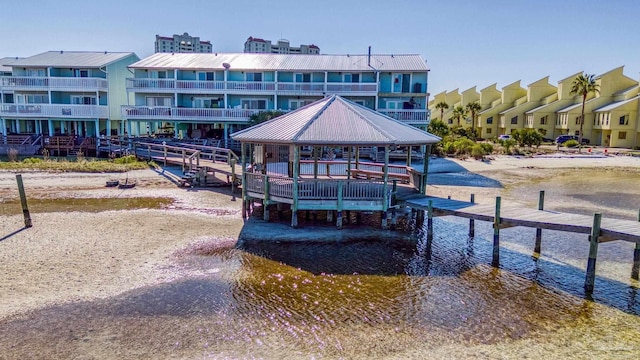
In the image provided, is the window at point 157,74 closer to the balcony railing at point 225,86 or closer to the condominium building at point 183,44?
the balcony railing at point 225,86

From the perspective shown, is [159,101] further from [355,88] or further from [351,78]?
[355,88]

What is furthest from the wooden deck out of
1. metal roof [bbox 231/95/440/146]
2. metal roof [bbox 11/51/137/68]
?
metal roof [bbox 11/51/137/68]

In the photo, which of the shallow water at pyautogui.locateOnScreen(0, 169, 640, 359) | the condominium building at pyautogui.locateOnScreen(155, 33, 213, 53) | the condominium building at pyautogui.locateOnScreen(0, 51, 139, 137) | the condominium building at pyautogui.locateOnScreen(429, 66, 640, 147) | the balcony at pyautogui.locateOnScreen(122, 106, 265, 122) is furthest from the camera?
the condominium building at pyautogui.locateOnScreen(155, 33, 213, 53)

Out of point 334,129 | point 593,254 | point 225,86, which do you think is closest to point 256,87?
point 225,86

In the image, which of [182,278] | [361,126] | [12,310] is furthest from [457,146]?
[12,310]

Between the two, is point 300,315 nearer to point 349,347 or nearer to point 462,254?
point 349,347

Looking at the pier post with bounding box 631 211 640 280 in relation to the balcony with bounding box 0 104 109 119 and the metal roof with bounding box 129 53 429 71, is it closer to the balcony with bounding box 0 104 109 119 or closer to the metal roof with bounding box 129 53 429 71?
the metal roof with bounding box 129 53 429 71
